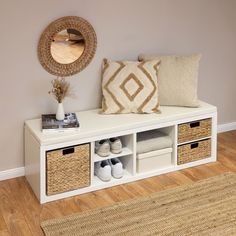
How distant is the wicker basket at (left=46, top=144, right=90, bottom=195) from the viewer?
343cm

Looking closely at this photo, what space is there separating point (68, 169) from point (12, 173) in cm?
56

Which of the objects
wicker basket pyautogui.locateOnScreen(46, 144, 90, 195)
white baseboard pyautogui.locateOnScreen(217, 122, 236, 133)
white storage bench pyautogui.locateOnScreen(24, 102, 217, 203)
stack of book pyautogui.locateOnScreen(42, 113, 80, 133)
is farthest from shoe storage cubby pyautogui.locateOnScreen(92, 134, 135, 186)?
white baseboard pyautogui.locateOnScreen(217, 122, 236, 133)

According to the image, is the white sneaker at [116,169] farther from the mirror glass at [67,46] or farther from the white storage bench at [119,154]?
the mirror glass at [67,46]

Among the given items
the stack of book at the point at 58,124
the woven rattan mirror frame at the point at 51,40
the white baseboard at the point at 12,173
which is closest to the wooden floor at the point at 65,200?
the white baseboard at the point at 12,173

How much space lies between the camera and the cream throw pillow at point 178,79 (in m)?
3.97

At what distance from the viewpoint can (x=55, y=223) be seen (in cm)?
320

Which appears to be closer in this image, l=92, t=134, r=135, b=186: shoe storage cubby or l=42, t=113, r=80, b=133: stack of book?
l=42, t=113, r=80, b=133: stack of book

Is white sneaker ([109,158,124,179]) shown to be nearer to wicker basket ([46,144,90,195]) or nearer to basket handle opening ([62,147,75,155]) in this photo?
wicker basket ([46,144,90,195])

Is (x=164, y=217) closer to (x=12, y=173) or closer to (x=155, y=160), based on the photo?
(x=155, y=160)

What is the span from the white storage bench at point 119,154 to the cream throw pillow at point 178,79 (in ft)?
0.26

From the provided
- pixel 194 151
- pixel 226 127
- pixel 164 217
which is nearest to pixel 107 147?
pixel 164 217

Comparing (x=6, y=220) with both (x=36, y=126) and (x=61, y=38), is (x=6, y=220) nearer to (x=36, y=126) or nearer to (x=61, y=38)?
(x=36, y=126)

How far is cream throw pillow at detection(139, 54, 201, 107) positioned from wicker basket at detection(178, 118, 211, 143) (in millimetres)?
157

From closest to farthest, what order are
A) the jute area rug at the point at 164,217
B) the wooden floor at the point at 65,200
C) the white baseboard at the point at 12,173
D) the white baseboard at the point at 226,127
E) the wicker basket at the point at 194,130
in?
the jute area rug at the point at 164,217, the wooden floor at the point at 65,200, the white baseboard at the point at 12,173, the wicker basket at the point at 194,130, the white baseboard at the point at 226,127
